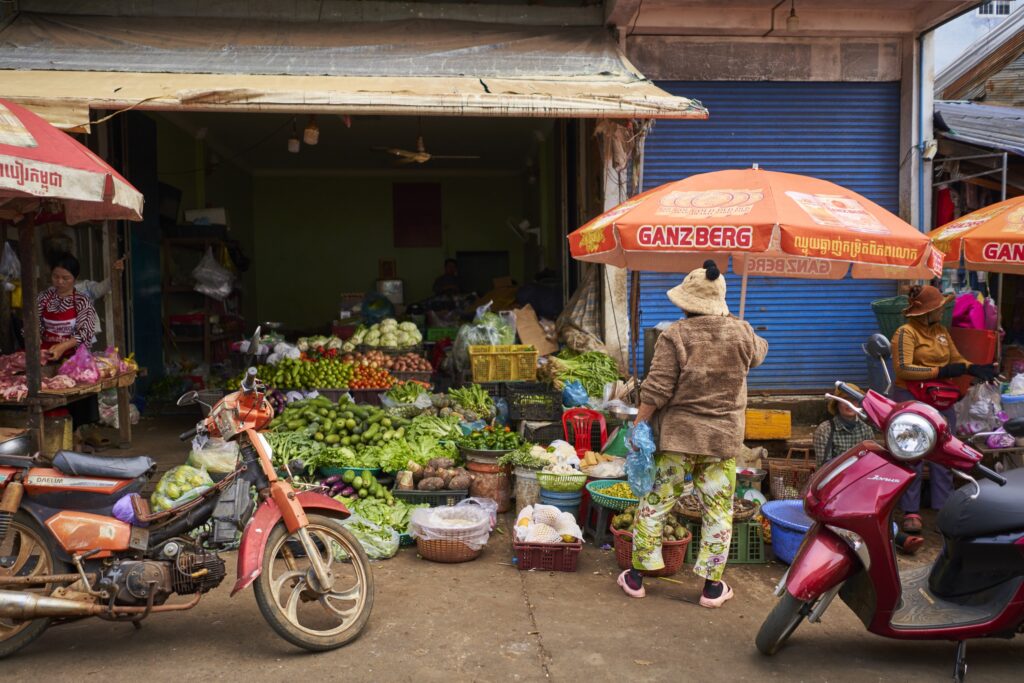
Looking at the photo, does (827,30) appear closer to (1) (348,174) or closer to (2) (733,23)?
(2) (733,23)

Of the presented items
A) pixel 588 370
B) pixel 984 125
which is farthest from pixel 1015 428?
pixel 984 125

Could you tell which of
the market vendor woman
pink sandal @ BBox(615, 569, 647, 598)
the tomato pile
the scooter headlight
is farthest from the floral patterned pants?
the market vendor woman

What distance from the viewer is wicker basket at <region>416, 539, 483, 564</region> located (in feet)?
Answer: 18.1

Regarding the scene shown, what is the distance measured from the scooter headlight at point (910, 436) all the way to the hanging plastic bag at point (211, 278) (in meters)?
9.72

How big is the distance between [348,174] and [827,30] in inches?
427

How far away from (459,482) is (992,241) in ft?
15.0

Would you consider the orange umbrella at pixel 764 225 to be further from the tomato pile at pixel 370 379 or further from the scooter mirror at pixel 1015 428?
the tomato pile at pixel 370 379

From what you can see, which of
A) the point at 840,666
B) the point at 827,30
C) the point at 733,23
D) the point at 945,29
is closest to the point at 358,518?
the point at 840,666

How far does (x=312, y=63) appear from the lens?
7.89m

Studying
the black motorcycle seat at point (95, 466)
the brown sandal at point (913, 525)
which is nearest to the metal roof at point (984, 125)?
the brown sandal at point (913, 525)

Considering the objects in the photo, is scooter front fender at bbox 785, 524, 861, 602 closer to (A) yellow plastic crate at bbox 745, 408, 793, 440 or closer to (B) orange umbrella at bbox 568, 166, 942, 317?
(B) orange umbrella at bbox 568, 166, 942, 317

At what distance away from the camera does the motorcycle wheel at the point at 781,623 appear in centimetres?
394

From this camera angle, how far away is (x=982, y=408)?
6.75m

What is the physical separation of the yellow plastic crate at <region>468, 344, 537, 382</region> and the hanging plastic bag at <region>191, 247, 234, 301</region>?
15.8 ft
